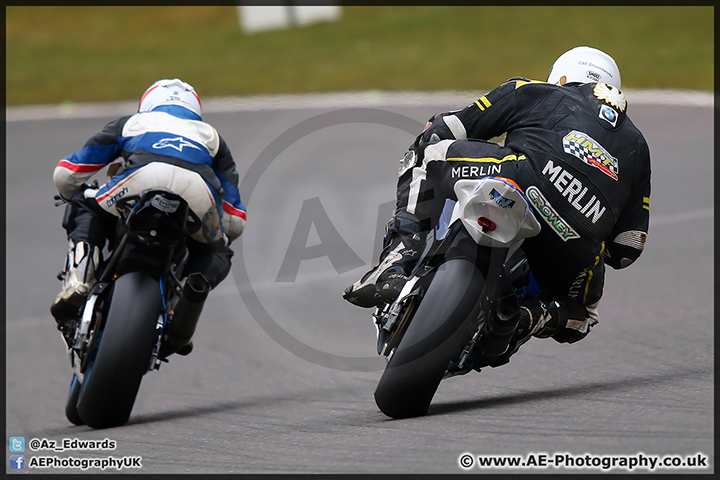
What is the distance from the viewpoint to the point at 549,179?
14.3 feet

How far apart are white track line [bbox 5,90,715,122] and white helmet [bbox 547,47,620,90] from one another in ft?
31.7

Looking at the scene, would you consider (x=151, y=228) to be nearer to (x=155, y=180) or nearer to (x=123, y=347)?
(x=155, y=180)

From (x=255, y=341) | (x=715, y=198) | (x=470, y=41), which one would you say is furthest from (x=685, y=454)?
(x=470, y=41)

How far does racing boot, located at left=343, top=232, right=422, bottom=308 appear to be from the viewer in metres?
4.49

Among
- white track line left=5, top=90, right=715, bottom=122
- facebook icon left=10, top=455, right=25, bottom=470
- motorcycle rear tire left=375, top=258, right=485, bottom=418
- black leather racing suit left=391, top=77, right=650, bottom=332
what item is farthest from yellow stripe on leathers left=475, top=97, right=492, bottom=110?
white track line left=5, top=90, right=715, bottom=122

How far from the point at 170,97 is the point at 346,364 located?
2.14m

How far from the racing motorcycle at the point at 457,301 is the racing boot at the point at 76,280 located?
1.72 metres

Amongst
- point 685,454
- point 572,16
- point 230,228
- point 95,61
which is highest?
point 685,454

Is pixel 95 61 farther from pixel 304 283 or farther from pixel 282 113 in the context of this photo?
pixel 304 283

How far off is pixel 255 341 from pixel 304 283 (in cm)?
143

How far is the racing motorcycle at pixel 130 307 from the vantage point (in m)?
4.91

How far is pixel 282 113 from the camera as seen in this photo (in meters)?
17.0

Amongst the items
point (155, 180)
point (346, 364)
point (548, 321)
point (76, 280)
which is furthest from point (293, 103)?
point (548, 321)

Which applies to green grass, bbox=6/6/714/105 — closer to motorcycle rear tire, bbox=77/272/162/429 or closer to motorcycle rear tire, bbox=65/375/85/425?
motorcycle rear tire, bbox=65/375/85/425
